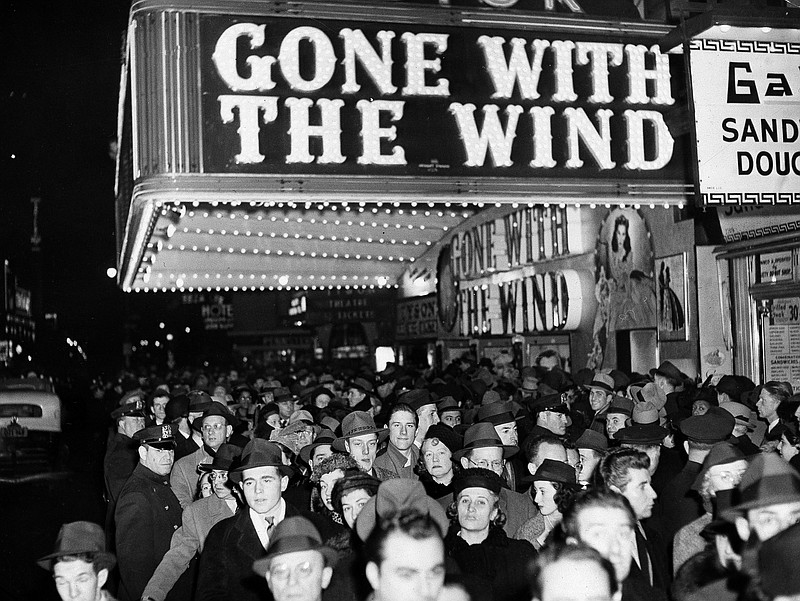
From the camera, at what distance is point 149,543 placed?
23.6ft

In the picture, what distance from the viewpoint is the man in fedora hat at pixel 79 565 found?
4715 mm

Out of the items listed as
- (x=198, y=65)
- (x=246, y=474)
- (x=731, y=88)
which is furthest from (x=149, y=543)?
(x=731, y=88)

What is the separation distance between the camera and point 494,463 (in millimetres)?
6961

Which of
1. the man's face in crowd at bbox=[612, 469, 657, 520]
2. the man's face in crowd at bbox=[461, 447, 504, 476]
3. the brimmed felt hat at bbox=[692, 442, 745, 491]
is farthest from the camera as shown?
the man's face in crowd at bbox=[461, 447, 504, 476]

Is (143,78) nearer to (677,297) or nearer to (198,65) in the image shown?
(198,65)

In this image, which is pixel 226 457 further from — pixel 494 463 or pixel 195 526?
pixel 494 463

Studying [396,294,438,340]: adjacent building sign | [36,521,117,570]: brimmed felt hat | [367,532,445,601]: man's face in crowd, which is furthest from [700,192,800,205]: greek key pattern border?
[396,294,438,340]: adjacent building sign

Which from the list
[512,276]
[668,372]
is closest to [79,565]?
[668,372]

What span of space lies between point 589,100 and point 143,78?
4697 mm

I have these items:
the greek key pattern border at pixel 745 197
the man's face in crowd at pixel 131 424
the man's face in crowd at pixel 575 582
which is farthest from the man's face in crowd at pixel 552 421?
the man's face in crowd at pixel 575 582

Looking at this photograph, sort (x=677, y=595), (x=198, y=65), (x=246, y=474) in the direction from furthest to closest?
(x=198, y=65)
(x=246, y=474)
(x=677, y=595)

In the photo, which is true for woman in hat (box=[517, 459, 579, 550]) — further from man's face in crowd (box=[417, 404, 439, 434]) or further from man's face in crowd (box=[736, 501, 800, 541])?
man's face in crowd (box=[417, 404, 439, 434])

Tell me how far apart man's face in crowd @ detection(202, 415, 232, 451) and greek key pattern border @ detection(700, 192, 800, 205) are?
15.7 ft

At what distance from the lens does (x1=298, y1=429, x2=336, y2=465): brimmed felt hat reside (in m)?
8.29
